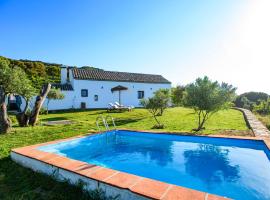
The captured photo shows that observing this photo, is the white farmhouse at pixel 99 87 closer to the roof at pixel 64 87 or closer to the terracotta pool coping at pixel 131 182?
the roof at pixel 64 87

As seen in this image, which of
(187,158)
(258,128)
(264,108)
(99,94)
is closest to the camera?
(187,158)

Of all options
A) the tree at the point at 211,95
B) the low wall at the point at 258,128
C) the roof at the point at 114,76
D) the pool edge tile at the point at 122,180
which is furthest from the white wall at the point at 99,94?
the pool edge tile at the point at 122,180

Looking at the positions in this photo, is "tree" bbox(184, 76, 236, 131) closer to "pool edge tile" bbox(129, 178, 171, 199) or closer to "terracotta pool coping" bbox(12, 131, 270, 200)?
"terracotta pool coping" bbox(12, 131, 270, 200)

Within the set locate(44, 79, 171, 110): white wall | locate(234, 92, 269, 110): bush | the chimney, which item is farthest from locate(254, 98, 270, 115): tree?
the chimney

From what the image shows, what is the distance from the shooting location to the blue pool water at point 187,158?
4848 millimetres

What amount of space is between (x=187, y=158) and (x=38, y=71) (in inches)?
1133

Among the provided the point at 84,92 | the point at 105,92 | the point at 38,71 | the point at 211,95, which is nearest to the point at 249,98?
the point at 105,92

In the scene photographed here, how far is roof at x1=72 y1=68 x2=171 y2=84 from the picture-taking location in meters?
26.0

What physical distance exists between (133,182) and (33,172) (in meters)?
2.76

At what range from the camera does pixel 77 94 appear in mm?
25062

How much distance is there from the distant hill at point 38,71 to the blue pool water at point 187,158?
22146 millimetres

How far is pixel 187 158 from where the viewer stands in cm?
686

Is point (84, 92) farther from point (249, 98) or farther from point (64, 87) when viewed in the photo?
point (249, 98)

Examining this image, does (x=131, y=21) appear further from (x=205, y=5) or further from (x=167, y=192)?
(x=167, y=192)
